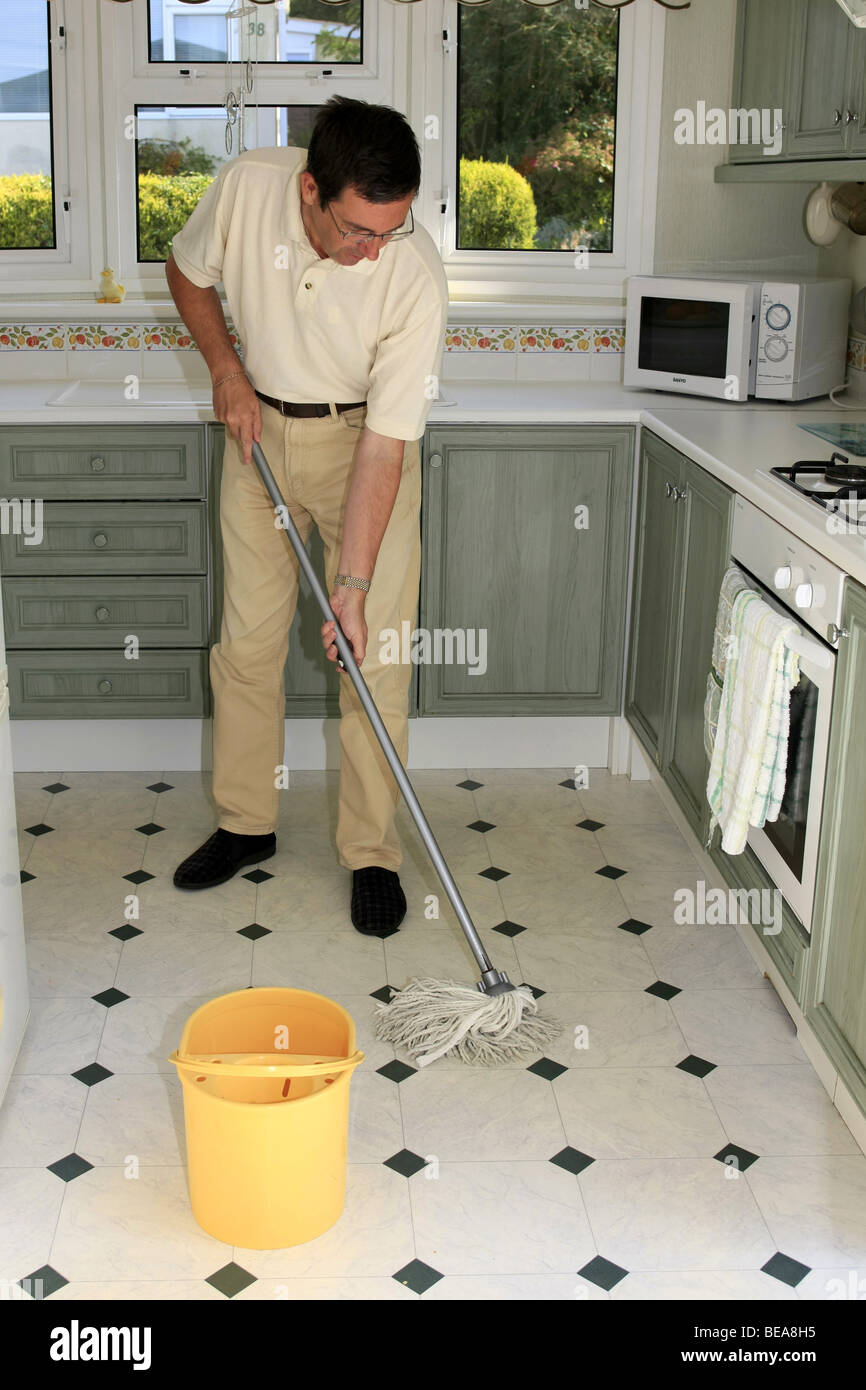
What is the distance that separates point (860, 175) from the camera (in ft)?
9.07

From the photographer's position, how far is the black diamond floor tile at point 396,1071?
221cm

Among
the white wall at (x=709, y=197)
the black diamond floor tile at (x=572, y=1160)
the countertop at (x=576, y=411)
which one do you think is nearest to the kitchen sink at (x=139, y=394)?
the countertop at (x=576, y=411)

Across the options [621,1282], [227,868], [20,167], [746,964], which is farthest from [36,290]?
[621,1282]

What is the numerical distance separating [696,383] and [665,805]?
0.94m

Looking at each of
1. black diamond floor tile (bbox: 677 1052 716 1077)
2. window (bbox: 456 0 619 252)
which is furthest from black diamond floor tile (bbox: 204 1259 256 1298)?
window (bbox: 456 0 619 252)

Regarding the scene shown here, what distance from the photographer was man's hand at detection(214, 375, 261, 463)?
2.55m

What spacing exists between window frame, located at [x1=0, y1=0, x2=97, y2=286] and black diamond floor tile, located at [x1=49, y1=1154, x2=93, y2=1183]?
225 centimetres

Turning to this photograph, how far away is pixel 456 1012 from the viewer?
2297 millimetres

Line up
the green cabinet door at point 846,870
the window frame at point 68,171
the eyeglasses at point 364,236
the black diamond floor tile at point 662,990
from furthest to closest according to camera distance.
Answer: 1. the window frame at point 68,171
2. the black diamond floor tile at point 662,990
3. the eyeglasses at point 364,236
4. the green cabinet door at point 846,870

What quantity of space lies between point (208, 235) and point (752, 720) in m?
1.21

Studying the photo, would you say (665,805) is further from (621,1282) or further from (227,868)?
(621,1282)

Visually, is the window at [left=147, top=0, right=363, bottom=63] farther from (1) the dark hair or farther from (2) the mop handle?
(2) the mop handle

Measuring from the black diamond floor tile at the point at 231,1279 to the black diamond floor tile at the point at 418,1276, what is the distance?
180mm

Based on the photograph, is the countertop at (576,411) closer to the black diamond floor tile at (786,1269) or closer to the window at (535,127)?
the window at (535,127)
